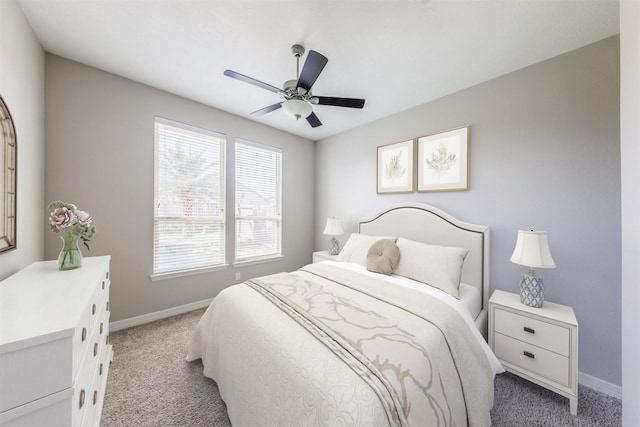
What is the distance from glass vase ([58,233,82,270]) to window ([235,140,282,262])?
188 cm

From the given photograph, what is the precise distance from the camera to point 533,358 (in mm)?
1684

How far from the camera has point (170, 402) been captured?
1588 millimetres

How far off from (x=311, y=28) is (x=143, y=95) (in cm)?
208

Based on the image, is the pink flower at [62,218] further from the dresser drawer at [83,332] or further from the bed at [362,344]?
the bed at [362,344]

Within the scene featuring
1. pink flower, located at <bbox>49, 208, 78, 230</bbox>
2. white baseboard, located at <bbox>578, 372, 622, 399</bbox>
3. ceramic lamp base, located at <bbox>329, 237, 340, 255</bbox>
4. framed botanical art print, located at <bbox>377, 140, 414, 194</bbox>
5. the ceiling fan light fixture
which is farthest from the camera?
ceramic lamp base, located at <bbox>329, 237, 340, 255</bbox>

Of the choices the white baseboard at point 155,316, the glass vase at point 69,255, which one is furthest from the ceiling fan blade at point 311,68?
the white baseboard at point 155,316

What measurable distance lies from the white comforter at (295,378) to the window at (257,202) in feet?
5.85

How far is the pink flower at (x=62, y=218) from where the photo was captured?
1.45 metres

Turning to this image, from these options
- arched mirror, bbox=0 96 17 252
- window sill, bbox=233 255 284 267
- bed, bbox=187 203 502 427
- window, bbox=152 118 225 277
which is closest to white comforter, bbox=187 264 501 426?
bed, bbox=187 203 502 427

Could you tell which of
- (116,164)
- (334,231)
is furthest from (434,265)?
Answer: (116,164)

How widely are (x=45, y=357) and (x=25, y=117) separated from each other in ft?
6.40

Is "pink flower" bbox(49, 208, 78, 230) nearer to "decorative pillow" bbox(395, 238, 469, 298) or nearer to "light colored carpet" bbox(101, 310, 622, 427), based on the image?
"light colored carpet" bbox(101, 310, 622, 427)

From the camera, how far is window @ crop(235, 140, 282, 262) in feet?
11.1

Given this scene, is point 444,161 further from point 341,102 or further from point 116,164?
point 116,164
